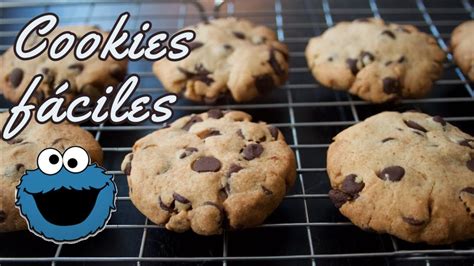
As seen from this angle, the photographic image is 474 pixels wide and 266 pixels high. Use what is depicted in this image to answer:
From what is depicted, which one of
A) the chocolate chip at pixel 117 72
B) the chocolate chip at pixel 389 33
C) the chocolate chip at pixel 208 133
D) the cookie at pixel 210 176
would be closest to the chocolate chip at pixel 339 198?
the cookie at pixel 210 176

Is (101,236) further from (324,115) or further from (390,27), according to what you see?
(390,27)

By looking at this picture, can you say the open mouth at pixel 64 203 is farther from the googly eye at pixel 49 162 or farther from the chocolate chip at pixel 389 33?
the chocolate chip at pixel 389 33

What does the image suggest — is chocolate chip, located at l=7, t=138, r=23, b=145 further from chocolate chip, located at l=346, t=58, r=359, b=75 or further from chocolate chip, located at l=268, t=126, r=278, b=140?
chocolate chip, located at l=346, t=58, r=359, b=75

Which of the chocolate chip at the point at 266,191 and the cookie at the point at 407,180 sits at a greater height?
the chocolate chip at the point at 266,191

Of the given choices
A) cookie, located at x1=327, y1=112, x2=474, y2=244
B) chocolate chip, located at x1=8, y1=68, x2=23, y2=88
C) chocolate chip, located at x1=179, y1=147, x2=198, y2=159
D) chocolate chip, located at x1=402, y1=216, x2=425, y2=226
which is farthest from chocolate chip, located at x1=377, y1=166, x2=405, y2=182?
chocolate chip, located at x1=8, y1=68, x2=23, y2=88

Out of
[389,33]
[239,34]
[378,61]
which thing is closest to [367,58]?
[378,61]

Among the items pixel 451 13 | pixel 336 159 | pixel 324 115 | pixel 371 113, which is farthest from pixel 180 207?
pixel 451 13
